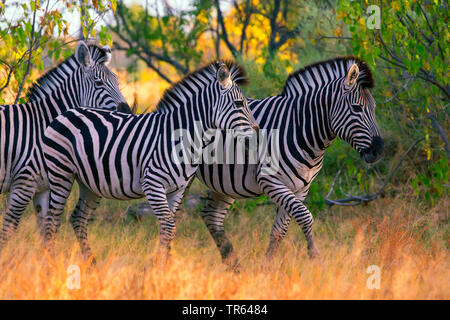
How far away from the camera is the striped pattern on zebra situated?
622 cm

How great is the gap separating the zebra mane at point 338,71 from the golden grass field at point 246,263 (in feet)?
4.44

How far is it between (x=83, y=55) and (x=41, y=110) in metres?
0.74

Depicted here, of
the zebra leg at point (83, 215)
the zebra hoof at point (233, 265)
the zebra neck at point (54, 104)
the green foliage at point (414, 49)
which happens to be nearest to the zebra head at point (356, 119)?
the green foliage at point (414, 49)

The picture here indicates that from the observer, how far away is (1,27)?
7930 millimetres

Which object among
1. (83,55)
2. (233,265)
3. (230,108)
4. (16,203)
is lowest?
(233,265)

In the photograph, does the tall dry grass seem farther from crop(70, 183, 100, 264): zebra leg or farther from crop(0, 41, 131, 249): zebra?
crop(0, 41, 131, 249): zebra

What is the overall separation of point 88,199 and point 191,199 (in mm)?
2775

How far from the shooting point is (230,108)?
5.99 metres

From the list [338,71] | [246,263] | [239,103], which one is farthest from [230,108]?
[246,263]

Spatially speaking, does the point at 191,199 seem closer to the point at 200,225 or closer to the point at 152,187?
Result: the point at 200,225

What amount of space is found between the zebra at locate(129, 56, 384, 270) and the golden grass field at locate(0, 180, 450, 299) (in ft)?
1.61

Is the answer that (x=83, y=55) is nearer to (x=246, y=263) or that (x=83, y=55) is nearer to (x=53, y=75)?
(x=53, y=75)

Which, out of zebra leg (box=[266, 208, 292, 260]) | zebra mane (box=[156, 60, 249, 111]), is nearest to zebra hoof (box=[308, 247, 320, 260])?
zebra leg (box=[266, 208, 292, 260])
